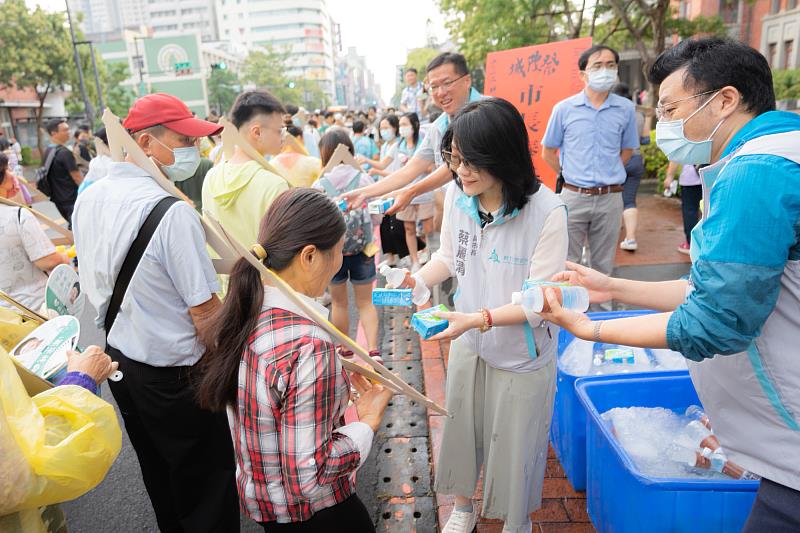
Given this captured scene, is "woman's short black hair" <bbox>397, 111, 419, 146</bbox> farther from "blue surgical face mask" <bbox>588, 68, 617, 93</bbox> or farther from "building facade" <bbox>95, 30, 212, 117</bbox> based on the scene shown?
"building facade" <bbox>95, 30, 212, 117</bbox>

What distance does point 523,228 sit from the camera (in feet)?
6.41

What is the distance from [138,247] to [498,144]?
1417 mm

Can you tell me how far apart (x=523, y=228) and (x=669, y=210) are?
7.56m

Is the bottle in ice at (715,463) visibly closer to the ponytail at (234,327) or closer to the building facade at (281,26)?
the ponytail at (234,327)

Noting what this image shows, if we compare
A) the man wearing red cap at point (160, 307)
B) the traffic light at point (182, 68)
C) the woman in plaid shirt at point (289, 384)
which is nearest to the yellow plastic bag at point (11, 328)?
the man wearing red cap at point (160, 307)

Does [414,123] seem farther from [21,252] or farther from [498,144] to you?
[498,144]

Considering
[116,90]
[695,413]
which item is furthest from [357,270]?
[116,90]

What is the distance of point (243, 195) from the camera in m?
2.96

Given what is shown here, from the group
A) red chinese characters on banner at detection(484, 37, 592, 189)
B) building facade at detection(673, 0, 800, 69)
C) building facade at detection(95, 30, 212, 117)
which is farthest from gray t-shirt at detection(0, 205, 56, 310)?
building facade at detection(95, 30, 212, 117)

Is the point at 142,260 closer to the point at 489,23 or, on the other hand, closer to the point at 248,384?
the point at 248,384

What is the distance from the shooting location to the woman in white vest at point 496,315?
1.88m

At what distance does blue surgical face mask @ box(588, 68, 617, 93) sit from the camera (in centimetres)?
414

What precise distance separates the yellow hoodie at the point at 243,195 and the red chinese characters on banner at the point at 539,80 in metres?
2.65

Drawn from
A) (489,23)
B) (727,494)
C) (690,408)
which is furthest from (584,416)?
(489,23)
